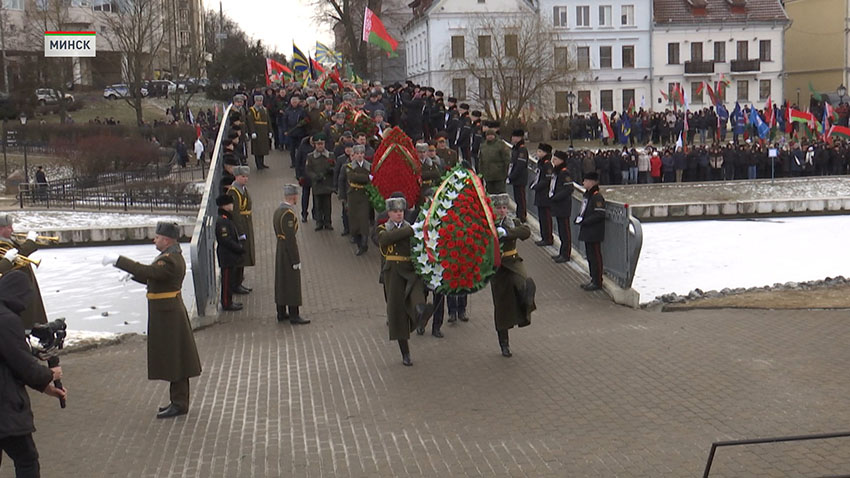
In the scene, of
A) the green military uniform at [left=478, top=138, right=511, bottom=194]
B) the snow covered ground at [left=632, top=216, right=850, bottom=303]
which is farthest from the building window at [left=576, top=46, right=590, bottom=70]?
the green military uniform at [left=478, top=138, right=511, bottom=194]

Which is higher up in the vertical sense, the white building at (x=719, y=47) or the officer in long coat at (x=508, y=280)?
the white building at (x=719, y=47)

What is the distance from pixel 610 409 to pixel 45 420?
526 centimetres

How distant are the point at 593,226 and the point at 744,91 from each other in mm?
55420

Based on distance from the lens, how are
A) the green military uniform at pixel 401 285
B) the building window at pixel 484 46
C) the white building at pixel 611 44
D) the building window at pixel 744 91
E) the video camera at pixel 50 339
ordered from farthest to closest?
the building window at pixel 744 91
the white building at pixel 611 44
the building window at pixel 484 46
the green military uniform at pixel 401 285
the video camera at pixel 50 339

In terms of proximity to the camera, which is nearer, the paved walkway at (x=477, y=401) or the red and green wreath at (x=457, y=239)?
the paved walkway at (x=477, y=401)

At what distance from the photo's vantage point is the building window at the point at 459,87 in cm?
5907

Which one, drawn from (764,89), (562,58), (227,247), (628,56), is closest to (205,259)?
(227,247)

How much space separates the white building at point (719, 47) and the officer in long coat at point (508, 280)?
5586cm

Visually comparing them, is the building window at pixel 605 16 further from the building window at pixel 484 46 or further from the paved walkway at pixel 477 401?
the paved walkway at pixel 477 401

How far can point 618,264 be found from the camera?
14539 mm

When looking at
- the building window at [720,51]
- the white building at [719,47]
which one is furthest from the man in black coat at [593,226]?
the building window at [720,51]

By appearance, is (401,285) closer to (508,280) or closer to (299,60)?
(508,280)

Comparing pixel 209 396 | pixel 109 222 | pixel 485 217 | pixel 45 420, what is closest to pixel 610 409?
pixel 485 217

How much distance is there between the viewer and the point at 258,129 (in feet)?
81.5
